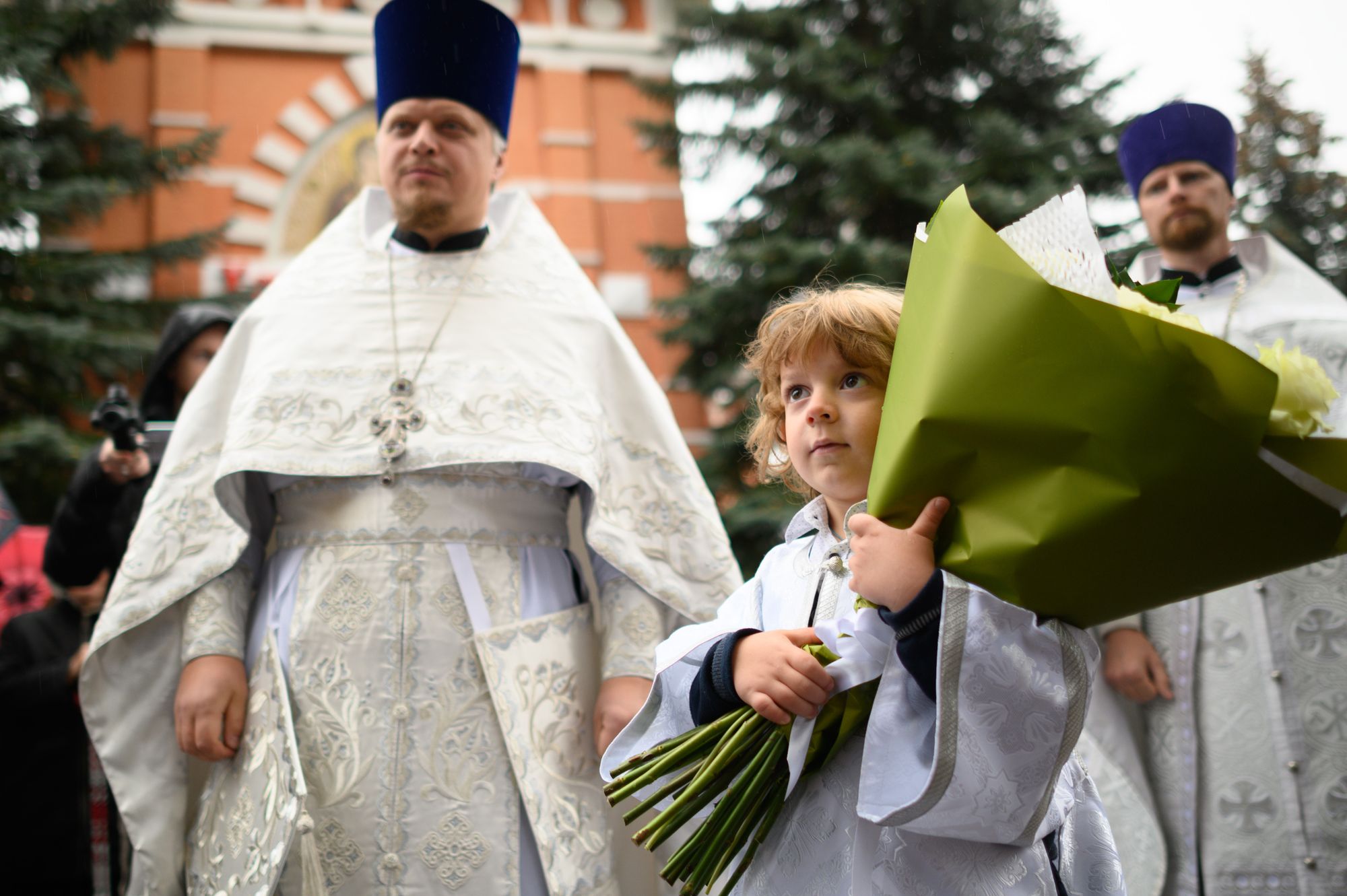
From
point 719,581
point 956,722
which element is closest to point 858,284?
point 719,581

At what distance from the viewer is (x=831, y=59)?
8375mm

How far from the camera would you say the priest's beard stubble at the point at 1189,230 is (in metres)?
3.77

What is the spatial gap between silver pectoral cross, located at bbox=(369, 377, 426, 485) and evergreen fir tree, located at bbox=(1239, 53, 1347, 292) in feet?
22.7

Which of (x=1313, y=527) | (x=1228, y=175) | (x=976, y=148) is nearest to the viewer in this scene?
(x=1313, y=527)

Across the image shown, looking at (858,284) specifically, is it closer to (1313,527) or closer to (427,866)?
(1313,527)

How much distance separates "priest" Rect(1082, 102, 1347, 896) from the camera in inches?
129

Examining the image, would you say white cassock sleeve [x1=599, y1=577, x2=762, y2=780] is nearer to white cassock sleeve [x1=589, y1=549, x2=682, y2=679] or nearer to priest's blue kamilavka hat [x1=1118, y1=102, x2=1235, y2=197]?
white cassock sleeve [x1=589, y1=549, x2=682, y2=679]

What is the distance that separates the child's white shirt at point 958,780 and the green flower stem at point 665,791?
0.59ft

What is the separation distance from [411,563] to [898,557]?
1435 mm

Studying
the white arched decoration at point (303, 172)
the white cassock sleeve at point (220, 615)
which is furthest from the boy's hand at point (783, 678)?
the white arched decoration at point (303, 172)

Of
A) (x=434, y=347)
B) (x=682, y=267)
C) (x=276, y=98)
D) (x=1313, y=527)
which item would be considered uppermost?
(x=276, y=98)

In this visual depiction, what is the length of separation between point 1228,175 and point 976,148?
4.23 metres

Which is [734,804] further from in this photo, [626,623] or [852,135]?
[852,135]

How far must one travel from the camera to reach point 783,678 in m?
1.87
